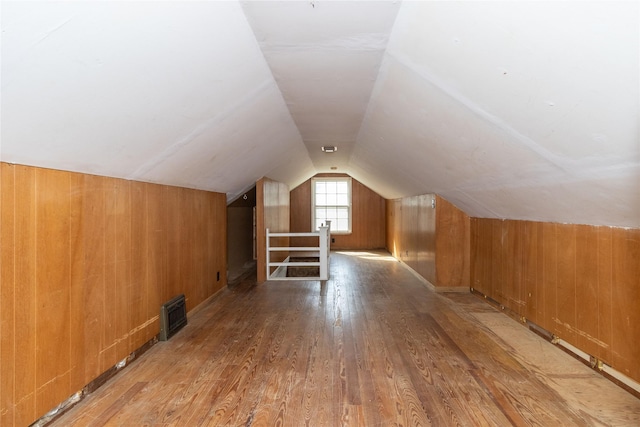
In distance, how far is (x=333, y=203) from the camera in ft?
36.4

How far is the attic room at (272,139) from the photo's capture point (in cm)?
158

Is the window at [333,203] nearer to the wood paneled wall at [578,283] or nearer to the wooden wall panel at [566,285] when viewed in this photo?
the wood paneled wall at [578,283]

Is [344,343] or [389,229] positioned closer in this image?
[344,343]

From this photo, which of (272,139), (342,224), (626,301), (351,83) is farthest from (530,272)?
(342,224)

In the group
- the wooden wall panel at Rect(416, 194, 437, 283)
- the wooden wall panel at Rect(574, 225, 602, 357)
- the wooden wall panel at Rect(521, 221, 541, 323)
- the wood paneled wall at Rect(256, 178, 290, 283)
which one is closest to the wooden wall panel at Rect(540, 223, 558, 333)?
the wooden wall panel at Rect(521, 221, 541, 323)

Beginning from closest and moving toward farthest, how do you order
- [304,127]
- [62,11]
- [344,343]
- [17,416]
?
[62,11], [17,416], [344,343], [304,127]

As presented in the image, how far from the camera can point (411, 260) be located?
7.22m

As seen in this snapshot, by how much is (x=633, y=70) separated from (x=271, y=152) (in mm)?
4095

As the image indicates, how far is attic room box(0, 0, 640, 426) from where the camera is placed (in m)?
1.58

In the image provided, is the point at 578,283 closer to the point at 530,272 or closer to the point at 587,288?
the point at 587,288

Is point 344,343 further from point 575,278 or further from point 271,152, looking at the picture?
point 271,152

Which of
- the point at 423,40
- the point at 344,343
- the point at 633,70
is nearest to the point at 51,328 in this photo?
the point at 344,343

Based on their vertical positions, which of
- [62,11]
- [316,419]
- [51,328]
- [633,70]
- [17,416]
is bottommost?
[316,419]

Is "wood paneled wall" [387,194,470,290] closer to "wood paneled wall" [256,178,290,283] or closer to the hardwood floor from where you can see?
the hardwood floor
